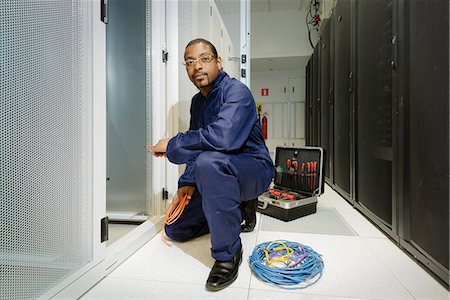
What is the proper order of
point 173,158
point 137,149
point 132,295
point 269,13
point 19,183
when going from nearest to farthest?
point 19,183 < point 132,295 < point 173,158 < point 137,149 < point 269,13

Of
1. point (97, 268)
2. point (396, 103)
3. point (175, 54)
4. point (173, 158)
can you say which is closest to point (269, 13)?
point (175, 54)

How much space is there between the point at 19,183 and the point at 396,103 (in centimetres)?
181

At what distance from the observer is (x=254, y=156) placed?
1.39 meters

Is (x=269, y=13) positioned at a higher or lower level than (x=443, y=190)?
higher

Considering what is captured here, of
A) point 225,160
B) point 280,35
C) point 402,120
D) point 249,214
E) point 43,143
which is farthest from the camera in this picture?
point 280,35

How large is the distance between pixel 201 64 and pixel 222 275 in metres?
1.09

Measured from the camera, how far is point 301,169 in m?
2.34

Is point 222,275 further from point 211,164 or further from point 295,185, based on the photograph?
point 295,185

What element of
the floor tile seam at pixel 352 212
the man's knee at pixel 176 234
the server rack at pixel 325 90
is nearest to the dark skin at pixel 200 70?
the man's knee at pixel 176 234

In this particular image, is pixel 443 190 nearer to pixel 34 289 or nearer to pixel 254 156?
pixel 254 156

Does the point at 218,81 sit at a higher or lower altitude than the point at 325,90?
lower

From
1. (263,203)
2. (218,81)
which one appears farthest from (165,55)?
(263,203)

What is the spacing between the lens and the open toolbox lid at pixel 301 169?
220cm

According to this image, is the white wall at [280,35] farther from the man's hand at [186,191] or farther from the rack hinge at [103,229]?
the rack hinge at [103,229]
